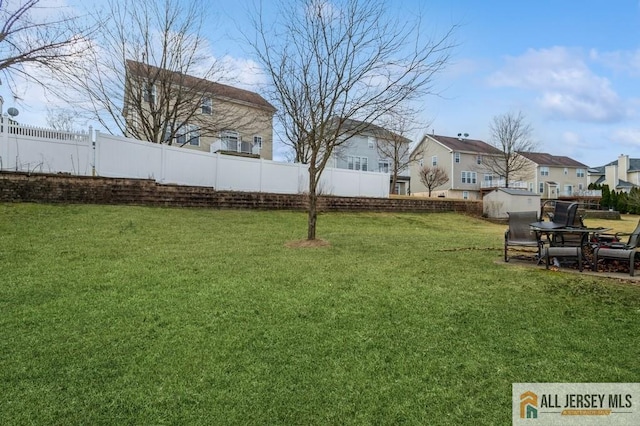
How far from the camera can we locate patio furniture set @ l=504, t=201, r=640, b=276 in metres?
5.51

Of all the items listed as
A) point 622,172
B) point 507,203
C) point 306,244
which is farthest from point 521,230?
point 622,172

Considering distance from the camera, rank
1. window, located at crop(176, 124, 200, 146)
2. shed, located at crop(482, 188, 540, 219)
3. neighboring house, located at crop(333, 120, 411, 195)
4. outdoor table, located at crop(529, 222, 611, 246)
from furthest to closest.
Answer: neighboring house, located at crop(333, 120, 411, 195) < shed, located at crop(482, 188, 540, 219) < window, located at crop(176, 124, 200, 146) < outdoor table, located at crop(529, 222, 611, 246)

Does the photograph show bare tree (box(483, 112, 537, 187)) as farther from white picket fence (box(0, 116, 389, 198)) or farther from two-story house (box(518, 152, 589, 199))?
white picket fence (box(0, 116, 389, 198))

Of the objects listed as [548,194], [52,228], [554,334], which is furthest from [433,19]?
[548,194]

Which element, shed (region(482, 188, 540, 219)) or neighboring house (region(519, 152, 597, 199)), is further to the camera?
neighboring house (region(519, 152, 597, 199))

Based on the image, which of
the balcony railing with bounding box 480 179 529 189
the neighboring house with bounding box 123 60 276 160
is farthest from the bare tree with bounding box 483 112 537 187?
the neighboring house with bounding box 123 60 276 160

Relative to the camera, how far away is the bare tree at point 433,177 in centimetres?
4244

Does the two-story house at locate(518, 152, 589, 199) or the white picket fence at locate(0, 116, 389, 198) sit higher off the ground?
the two-story house at locate(518, 152, 589, 199)

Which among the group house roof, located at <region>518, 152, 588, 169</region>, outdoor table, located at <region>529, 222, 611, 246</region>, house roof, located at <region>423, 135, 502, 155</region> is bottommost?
outdoor table, located at <region>529, 222, 611, 246</region>

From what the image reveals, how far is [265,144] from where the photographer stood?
3250cm

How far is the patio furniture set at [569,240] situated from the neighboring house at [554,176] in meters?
44.5

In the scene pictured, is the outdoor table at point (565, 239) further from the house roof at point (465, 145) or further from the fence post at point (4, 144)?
the house roof at point (465, 145)

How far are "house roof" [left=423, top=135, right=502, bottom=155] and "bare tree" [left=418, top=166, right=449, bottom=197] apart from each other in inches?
125

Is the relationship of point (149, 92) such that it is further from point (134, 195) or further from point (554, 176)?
point (554, 176)
